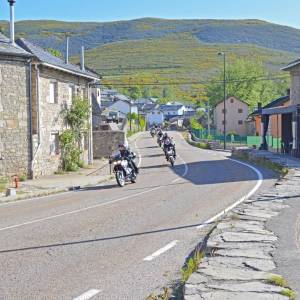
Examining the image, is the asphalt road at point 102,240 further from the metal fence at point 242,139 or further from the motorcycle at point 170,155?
the metal fence at point 242,139

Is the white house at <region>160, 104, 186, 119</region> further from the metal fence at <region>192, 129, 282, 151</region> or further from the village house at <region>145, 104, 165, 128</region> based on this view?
the metal fence at <region>192, 129, 282, 151</region>

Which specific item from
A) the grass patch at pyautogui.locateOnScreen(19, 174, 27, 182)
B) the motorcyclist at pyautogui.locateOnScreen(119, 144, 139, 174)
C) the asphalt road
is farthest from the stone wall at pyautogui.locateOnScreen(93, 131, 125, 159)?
the asphalt road

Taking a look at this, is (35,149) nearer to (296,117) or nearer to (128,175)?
(128,175)

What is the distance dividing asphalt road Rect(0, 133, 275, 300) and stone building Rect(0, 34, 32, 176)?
20.8 ft

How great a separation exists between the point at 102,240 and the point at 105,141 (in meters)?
33.3

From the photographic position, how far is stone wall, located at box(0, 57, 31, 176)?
79.3 ft

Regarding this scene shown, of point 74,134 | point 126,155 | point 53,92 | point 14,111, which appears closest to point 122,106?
→ point 74,134

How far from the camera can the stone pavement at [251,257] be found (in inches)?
236

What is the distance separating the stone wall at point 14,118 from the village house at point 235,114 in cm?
7796

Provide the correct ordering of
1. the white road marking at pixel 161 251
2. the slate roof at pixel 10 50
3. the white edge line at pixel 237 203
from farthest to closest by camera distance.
Result: the slate roof at pixel 10 50 < the white edge line at pixel 237 203 < the white road marking at pixel 161 251

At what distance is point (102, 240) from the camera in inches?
397

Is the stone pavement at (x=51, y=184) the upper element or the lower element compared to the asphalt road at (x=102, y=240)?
lower

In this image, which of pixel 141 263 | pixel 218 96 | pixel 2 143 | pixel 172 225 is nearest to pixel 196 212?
pixel 172 225

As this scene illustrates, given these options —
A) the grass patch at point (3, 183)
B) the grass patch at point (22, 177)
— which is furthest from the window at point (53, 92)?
the grass patch at point (3, 183)
